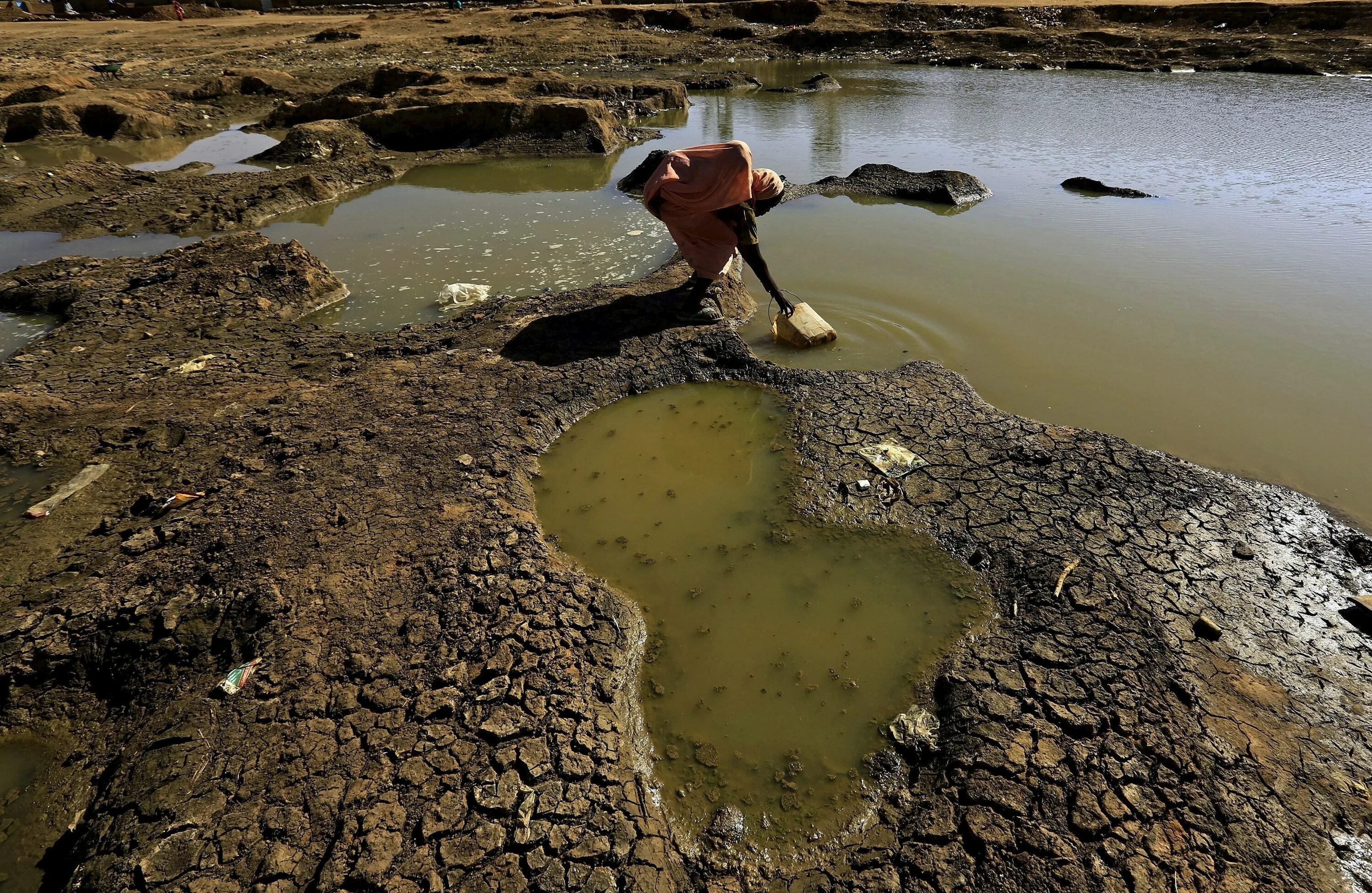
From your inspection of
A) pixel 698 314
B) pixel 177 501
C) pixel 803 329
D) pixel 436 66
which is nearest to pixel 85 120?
pixel 436 66

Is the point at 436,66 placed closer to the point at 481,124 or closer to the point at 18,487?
the point at 481,124

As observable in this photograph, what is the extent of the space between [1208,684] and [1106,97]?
1459cm

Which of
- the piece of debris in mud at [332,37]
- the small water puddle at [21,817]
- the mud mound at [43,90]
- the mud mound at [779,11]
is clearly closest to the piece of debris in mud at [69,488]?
the small water puddle at [21,817]

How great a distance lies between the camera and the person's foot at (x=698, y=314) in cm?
469

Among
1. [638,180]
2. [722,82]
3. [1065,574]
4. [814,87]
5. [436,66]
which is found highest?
[436,66]

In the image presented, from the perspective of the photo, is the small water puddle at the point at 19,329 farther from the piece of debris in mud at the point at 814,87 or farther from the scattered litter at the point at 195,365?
the piece of debris in mud at the point at 814,87

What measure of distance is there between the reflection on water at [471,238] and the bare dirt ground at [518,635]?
0.71m

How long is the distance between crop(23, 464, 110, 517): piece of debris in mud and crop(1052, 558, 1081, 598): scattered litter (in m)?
4.36

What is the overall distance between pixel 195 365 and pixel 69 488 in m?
1.35

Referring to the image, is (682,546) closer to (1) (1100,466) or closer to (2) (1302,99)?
(1) (1100,466)

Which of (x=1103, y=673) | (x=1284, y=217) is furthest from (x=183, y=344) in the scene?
(x=1284, y=217)

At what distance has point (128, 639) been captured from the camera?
2.31 meters

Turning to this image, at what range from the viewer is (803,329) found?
450 centimetres

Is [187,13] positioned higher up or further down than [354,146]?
higher up
